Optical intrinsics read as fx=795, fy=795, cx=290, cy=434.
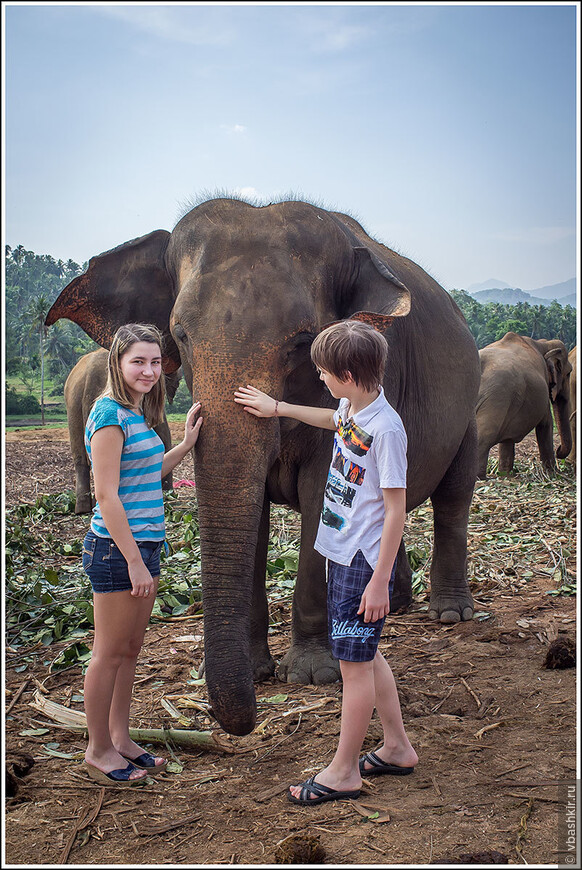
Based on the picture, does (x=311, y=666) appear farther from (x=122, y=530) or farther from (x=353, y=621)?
(x=122, y=530)

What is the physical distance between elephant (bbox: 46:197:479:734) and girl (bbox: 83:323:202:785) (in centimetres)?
21

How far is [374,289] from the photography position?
154 inches

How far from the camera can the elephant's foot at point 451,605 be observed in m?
5.34

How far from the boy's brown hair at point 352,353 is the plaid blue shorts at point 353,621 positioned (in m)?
A: 0.64

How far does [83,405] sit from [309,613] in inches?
248

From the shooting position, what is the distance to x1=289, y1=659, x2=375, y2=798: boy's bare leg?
2.87 meters

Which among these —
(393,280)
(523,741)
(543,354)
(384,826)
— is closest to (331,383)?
(393,280)

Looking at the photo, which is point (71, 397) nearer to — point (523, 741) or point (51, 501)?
point (51, 501)

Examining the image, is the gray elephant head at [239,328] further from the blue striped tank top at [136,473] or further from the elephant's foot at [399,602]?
the elephant's foot at [399,602]

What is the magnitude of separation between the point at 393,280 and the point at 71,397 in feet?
23.6

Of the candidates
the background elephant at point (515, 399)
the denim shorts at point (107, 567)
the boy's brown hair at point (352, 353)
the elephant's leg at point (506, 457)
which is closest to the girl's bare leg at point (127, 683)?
the denim shorts at point (107, 567)

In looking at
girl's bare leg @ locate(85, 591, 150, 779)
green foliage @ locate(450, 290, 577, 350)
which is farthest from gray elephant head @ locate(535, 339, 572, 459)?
Result: green foliage @ locate(450, 290, 577, 350)

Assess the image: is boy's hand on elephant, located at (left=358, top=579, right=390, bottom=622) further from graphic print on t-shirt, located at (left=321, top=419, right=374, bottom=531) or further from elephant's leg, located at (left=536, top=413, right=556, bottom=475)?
elephant's leg, located at (left=536, top=413, right=556, bottom=475)

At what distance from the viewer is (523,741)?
3.37 metres
